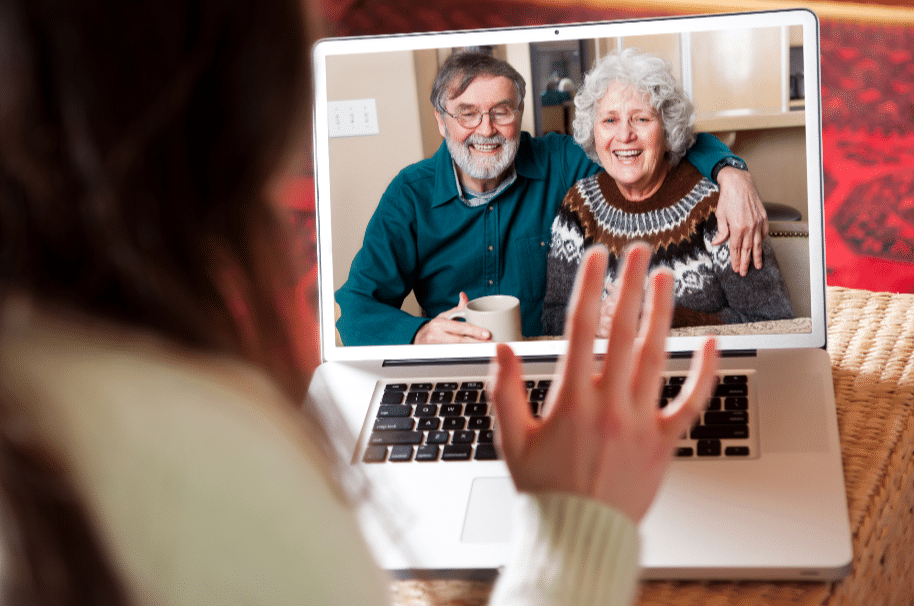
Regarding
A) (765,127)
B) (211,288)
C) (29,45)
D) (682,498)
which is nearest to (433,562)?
(682,498)

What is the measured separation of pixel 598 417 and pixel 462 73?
0.50 m

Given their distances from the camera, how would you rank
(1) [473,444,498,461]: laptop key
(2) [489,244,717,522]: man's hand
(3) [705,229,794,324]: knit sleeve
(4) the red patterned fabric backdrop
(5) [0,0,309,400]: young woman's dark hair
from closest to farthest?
(5) [0,0,309,400]: young woman's dark hair < (2) [489,244,717,522]: man's hand < (1) [473,444,498,461]: laptop key < (3) [705,229,794,324]: knit sleeve < (4) the red patterned fabric backdrop

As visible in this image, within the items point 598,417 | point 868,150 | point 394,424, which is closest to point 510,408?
point 598,417

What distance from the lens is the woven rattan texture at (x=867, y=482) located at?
51 cm

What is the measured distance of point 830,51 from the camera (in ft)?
7.73

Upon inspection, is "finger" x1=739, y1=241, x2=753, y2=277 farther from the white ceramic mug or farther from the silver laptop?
the white ceramic mug

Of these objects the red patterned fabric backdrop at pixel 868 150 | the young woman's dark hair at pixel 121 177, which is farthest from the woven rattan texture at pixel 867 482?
the red patterned fabric backdrop at pixel 868 150

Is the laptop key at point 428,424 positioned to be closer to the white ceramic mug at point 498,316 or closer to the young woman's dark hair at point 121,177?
the white ceramic mug at point 498,316

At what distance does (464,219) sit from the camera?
837 millimetres

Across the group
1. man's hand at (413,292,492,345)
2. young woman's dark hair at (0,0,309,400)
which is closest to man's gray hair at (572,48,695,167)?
man's hand at (413,292,492,345)

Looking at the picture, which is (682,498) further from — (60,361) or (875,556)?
(60,361)

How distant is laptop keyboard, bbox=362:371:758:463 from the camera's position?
2.11ft

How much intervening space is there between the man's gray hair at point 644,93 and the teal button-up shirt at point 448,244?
30 millimetres

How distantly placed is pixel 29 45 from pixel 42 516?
0.19 m
